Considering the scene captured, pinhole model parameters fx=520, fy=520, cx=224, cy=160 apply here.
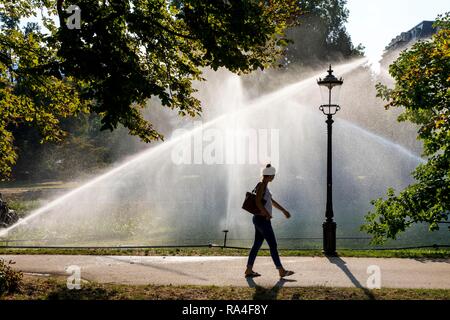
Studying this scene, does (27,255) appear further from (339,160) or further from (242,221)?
(339,160)

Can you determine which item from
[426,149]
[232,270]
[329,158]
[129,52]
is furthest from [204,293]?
[426,149]

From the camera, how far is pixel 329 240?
1157 cm

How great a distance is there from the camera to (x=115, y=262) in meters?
10.8

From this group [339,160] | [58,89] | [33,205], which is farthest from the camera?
[339,160]

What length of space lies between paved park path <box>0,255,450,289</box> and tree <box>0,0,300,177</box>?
253cm

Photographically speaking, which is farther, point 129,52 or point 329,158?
point 329,158

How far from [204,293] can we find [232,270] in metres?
2.23

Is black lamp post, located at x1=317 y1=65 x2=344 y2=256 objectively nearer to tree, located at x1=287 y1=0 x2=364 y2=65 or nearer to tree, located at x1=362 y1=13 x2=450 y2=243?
tree, located at x1=362 y1=13 x2=450 y2=243

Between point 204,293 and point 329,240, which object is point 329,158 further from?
point 204,293

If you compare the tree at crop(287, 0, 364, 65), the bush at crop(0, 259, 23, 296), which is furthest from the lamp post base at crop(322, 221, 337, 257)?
the tree at crop(287, 0, 364, 65)

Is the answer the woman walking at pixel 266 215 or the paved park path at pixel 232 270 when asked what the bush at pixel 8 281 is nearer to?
the paved park path at pixel 232 270

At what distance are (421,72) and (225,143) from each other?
115 ft
